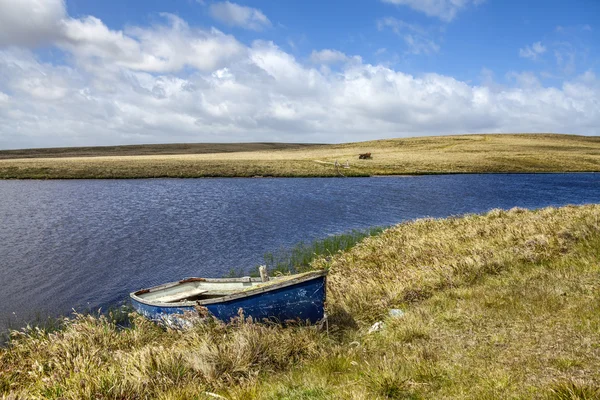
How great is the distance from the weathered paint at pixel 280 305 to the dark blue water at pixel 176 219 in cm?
738

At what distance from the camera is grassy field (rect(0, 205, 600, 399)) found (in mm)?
6688

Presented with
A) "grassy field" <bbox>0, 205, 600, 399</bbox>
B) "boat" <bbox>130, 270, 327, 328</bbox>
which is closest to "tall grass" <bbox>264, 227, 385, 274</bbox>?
"grassy field" <bbox>0, 205, 600, 399</bbox>

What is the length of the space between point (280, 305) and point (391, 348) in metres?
3.31

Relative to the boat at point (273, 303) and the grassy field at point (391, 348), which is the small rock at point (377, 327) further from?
the boat at point (273, 303)

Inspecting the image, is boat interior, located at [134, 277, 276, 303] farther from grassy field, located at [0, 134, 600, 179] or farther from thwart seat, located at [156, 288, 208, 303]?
grassy field, located at [0, 134, 600, 179]

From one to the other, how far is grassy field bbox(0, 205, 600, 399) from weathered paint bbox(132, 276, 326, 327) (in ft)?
1.60

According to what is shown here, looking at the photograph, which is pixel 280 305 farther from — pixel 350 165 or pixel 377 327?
pixel 350 165

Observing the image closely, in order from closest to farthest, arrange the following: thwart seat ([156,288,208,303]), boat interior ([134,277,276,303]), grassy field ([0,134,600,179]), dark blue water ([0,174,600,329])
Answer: thwart seat ([156,288,208,303])
boat interior ([134,277,276,303])
dark blue water ([0,174,600,329])
grassy field ([0,134,600,179])

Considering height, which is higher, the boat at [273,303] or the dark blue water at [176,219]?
the boat at [273,303]

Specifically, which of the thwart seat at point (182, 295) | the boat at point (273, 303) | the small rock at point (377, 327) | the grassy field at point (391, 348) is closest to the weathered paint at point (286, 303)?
the boat at point (273, 303)

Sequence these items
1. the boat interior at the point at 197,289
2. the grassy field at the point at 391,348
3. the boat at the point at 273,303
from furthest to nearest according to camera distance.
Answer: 1. the boat interior at the point at 197,289
2. the boat at the point at 273,303
3. the grassy field at the point at 391,348

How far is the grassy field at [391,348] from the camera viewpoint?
669 cm

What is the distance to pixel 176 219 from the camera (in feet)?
110

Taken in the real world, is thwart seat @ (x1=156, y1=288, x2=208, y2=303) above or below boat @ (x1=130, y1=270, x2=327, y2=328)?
below
